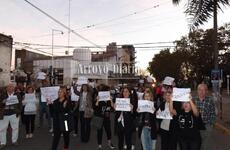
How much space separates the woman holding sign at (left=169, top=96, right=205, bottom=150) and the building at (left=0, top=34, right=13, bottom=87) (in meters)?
40.3

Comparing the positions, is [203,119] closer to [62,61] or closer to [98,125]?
[98,125]

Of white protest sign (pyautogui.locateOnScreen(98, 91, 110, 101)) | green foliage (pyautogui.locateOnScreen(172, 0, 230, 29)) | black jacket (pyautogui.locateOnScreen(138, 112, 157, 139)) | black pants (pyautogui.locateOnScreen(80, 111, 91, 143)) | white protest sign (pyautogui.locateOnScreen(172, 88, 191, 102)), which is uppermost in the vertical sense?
A: green foliage (pyautogui.locateOnScreen(172, 0, 230, 29))

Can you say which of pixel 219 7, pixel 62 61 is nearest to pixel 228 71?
pixel 62 61

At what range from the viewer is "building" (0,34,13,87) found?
47031 millimetres

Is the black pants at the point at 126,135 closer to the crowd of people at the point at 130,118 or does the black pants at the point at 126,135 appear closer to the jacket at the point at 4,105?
the crowd of people at the point at 130,118

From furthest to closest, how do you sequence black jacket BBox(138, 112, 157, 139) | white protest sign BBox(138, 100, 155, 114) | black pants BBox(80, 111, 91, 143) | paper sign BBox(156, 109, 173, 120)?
black pants BBox(80, 111, 91, 143) < white protest sign BBox(138, 100, 155, 114) < black jacket BBox(138, 112, 157, 139) < paper sign BBox(156, 109, 173, 120)

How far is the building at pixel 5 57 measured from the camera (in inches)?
1852

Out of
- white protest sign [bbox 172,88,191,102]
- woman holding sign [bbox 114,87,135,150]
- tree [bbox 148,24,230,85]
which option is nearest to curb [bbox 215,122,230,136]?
woman holding sign [bbox 114,87,135,150]

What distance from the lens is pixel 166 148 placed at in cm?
939

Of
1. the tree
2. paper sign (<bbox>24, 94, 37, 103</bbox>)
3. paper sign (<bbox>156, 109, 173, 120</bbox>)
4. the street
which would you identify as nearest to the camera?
paper sign (<bbox>156, 109, 173, 120</bbox>)

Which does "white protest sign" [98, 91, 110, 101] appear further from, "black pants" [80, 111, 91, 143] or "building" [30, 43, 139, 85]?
"building" [30, 43, 139, 85]

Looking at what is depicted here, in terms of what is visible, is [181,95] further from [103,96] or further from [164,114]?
[103,96]

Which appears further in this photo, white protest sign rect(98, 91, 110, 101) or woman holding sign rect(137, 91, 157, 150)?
white protest sign rect(98, 91, 110, 101)

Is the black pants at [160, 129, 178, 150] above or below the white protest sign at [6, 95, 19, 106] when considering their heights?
below
